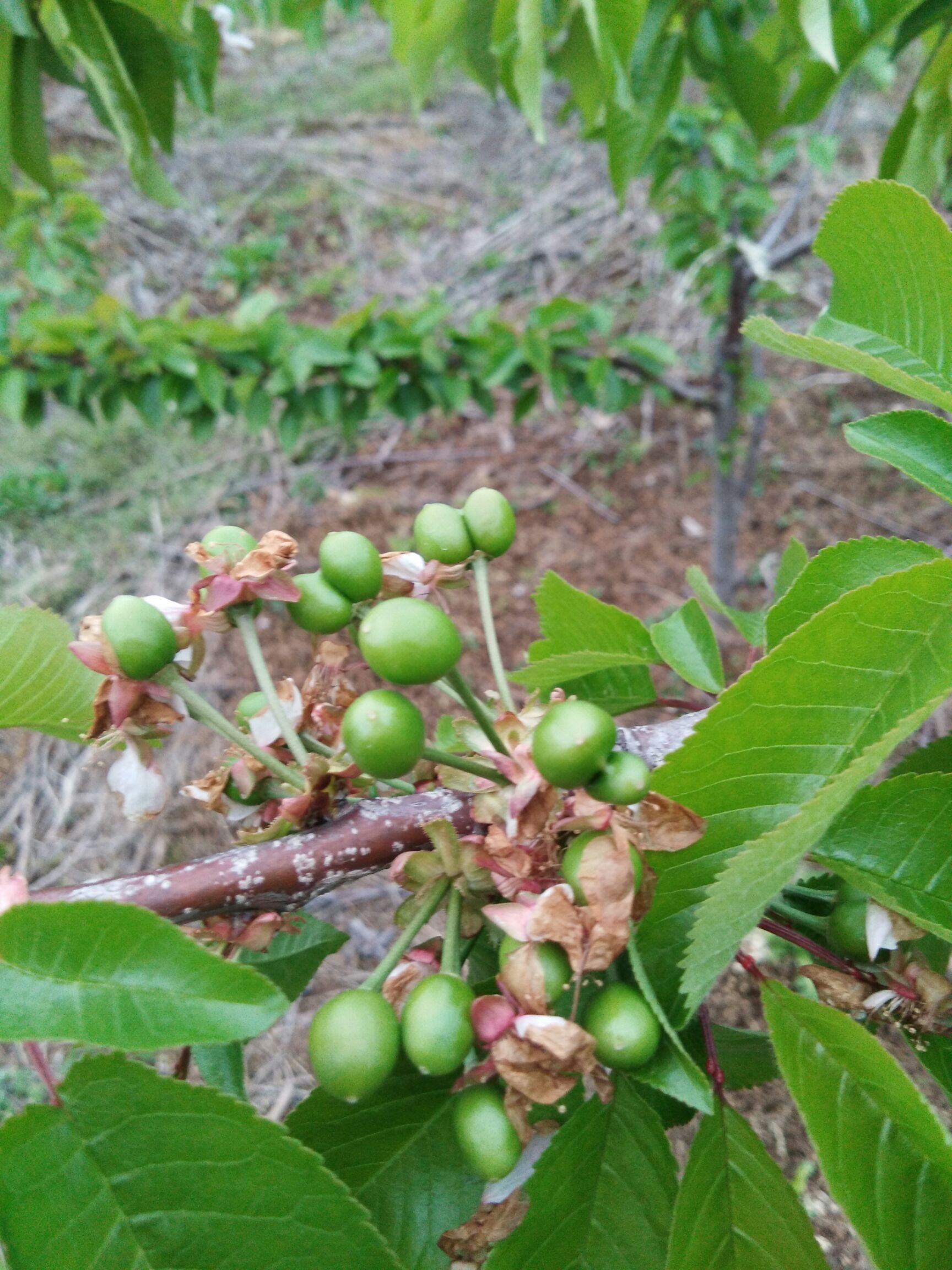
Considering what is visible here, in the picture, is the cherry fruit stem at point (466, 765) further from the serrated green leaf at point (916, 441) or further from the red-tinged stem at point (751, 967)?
the serrated green leaf at point (916, 441)

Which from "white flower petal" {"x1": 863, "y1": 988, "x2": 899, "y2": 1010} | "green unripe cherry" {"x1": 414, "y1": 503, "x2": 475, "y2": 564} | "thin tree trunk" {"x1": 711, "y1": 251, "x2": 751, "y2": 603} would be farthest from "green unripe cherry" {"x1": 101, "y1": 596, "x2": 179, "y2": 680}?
"thin tree trunk" {"x1": 711, "y1": 251, "x2": 751, "y2": 603}

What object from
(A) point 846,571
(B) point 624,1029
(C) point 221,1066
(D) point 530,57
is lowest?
(C) point 221,1066

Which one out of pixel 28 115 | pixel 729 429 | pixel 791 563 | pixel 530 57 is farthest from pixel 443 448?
pixel 791 563

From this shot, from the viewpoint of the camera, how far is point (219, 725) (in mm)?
612

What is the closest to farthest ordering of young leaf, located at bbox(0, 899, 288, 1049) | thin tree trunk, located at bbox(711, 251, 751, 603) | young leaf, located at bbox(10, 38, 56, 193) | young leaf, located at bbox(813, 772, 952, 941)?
young leaf, located at bbox(0, 899, 288, 1049)
young leaf, located at bbox(813, 772, 952, 941)
young leaf, located at bbox(10, 38, 56, 193)
thin tree trunk, located at bbox(711, 251, 751, 603)

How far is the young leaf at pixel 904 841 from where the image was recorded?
60 cm

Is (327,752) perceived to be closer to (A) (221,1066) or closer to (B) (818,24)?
(A) (221,1066)

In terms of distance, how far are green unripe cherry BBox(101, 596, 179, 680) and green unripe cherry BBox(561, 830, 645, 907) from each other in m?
0.31

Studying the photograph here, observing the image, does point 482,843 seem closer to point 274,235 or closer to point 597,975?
point 597,975

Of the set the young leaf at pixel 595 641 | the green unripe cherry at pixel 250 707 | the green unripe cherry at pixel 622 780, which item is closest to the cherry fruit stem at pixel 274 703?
the green unripe cherry at pixel 250 707

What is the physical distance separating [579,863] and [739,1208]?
32cm

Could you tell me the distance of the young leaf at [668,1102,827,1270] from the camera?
2.03 ft

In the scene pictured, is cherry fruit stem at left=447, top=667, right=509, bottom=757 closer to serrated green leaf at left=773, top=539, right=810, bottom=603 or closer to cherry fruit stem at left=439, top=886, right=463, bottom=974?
cherry fruit stem at left=439, top=886, right=463, bottom=974

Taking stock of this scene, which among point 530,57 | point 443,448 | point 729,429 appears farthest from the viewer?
point 443,448
